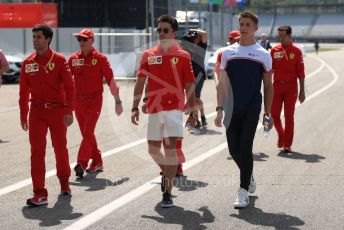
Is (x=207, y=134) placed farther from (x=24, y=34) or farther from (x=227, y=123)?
(x=24, y=34)

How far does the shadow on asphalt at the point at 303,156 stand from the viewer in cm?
1071

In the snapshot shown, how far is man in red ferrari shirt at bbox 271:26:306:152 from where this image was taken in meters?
11.5

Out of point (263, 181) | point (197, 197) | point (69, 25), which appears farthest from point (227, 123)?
point (69, 25)

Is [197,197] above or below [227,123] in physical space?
below

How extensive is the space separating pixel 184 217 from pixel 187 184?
5.84 feet

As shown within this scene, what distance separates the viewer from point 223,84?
25.4 ft

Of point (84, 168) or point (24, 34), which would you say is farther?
point (24, 34)

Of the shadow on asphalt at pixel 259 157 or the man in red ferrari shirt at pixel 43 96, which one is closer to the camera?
the man in red ferrari shirt at pixel 43 96

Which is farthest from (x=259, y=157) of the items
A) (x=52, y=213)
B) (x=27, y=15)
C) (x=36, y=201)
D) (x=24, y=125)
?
(x=27, y=15)

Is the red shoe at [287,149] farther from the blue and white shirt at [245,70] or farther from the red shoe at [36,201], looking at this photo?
the red shoe at [36,201]

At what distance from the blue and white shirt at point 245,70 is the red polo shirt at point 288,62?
4014 millimetres

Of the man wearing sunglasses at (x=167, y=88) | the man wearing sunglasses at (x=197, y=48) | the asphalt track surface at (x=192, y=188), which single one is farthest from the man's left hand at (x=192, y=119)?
the man wearing sunglasses at (x=197, y=48)

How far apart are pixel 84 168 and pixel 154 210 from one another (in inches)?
89.4

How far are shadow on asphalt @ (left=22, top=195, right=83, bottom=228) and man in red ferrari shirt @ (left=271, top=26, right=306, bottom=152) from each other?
4783 mm
